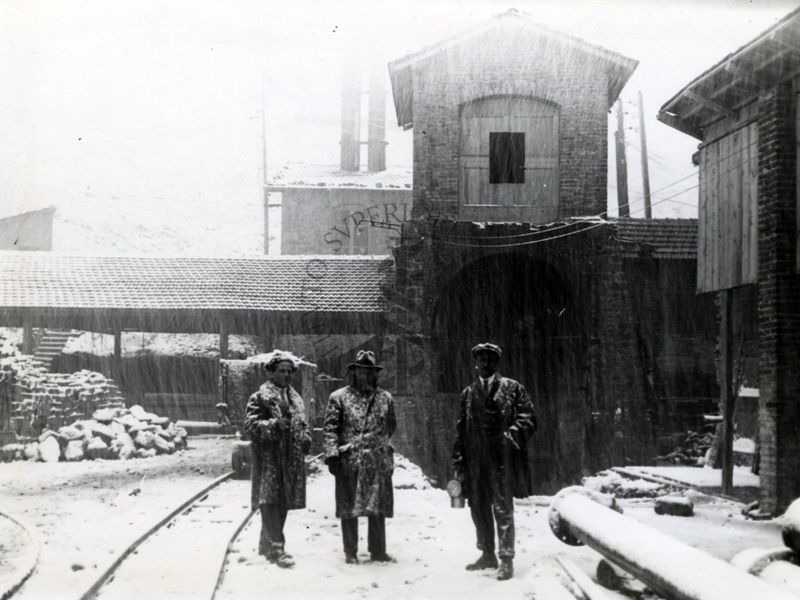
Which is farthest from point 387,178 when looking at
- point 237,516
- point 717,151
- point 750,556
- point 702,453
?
point 750,556

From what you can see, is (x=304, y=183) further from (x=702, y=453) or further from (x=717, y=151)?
(x=717, y=151)

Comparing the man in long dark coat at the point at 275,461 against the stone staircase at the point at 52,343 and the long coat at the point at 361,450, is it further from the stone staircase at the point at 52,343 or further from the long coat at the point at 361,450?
the stone staircase at the point at 52,343

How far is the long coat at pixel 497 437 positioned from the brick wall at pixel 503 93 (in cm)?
1264

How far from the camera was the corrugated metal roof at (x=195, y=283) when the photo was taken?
936 inches

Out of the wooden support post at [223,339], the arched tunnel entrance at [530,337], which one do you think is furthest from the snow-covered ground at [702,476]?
the wooden support post at [223,339]

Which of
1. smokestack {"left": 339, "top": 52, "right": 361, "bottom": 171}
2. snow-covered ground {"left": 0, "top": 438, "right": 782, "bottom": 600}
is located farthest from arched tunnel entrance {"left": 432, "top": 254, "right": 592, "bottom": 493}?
smokestack {"left": 339, "top": 52, "right": 361, "bottom": 171}

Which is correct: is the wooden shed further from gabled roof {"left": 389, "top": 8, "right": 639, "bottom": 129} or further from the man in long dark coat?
gabled roof {"left": 389, "top": 8, "right": 639, "bottom": 129}

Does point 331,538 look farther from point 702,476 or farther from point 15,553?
point 702,476

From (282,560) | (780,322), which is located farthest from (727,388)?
(282,560)

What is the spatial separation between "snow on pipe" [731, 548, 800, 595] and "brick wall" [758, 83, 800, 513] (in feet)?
14.7

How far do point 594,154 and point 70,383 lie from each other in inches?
543

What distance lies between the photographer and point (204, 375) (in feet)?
108

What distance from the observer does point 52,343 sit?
33.7 m

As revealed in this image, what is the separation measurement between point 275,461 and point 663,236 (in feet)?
70.7
